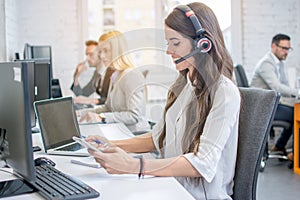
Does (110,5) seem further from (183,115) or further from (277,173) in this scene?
(183,115)

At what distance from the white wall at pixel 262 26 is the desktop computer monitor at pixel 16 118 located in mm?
4028

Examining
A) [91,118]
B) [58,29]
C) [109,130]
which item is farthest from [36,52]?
[109,130]

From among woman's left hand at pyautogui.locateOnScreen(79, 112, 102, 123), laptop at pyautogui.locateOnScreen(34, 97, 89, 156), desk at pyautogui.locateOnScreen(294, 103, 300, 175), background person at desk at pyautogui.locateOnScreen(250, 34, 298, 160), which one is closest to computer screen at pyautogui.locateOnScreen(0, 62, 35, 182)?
laptop at pyautogui.locateOnScreen(34, 97, 89, 156)

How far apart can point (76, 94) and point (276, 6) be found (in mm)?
2503

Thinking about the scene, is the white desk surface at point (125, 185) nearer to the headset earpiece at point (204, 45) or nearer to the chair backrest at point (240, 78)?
the headset earpiece at point (204, 45)

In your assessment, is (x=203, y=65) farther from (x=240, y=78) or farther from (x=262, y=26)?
(x=262, y=26)

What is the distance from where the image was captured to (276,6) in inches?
195

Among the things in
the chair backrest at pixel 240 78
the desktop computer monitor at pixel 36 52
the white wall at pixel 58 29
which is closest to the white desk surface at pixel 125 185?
the desktop computer monitor at pixel 36 52

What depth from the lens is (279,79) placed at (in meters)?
4.58

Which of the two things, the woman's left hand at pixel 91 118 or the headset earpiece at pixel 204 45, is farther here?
the woman's left hand at pixel 91 118

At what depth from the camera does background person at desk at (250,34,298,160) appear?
421cm

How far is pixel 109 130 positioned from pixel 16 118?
1082mm

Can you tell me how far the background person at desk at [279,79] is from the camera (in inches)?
166

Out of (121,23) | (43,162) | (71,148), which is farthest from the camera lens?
(121,23)
